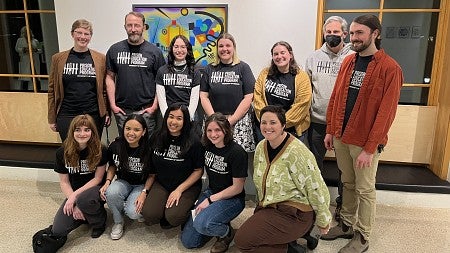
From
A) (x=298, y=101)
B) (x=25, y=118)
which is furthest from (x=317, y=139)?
(x=25, y=118)

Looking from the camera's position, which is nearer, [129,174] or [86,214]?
[86,214]

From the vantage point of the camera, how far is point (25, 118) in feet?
12.2

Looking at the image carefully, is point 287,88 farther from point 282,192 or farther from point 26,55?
point 26,55

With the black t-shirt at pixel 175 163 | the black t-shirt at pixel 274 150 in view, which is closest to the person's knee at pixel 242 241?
the black t-shirt at pixel 274 150

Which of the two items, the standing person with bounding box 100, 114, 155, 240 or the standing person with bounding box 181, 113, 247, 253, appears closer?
the standing person with bounding box 181, 113, 247, 253

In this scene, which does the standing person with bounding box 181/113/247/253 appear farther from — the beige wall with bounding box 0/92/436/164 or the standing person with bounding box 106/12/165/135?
the beige wall with bounding box 0/92/436/164

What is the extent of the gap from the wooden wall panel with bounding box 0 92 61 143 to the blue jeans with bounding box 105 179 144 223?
5.06 feet

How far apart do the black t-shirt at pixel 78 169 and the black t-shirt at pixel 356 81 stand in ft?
5.26

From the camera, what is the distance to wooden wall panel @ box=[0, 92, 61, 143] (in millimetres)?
3656

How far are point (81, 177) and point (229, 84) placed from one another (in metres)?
1.20

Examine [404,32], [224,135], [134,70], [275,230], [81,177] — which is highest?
[404,32]

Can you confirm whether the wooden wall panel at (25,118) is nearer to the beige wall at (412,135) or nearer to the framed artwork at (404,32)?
the beige wall at (412,135)

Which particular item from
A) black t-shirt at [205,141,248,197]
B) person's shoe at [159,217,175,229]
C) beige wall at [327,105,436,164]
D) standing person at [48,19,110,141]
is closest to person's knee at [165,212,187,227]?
person's shoe at [159,217,175,229]

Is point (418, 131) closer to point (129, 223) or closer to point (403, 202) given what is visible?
point (403, 202)
